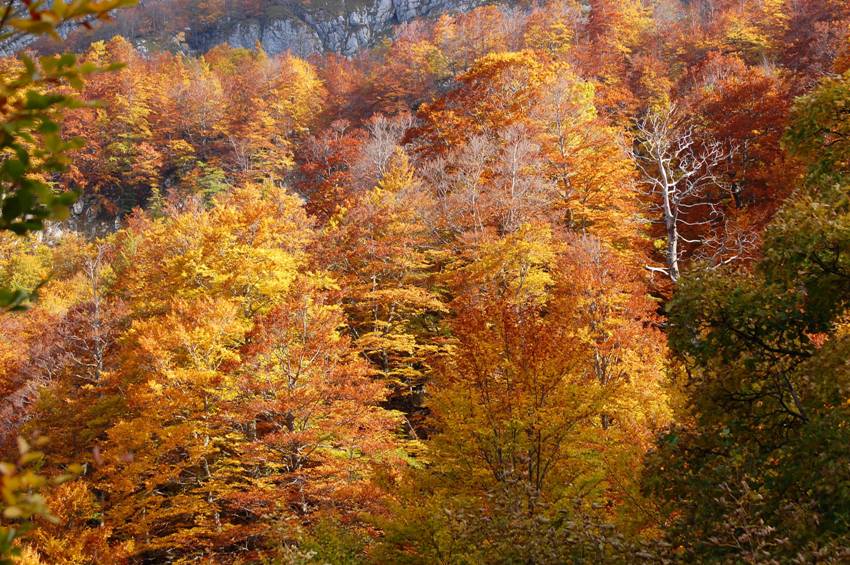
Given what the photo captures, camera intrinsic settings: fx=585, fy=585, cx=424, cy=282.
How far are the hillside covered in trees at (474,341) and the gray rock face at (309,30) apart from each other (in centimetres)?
5112

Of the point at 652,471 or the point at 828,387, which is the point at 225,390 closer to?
the point at 652,471

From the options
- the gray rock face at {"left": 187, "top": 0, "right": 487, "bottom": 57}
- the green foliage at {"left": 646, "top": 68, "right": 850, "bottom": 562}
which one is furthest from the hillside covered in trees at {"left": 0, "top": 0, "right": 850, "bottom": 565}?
the gray rock face at {"left": 187, "top": 0, "right": 487, "bottom": 57}

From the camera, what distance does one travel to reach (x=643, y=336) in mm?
13094

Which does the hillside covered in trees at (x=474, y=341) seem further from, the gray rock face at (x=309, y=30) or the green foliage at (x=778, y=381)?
the gray rock face at (x=309, y=30)

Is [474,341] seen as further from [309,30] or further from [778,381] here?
[309,30]

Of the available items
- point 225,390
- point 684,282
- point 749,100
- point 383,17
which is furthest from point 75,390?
point 383,17

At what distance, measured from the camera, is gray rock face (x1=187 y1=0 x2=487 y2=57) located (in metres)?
77.2

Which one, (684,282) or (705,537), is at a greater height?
(684,282)

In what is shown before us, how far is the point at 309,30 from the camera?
79.1 meters

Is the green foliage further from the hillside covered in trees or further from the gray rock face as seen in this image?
the gray rock face

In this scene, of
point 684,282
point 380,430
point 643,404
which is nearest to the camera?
point 684,282

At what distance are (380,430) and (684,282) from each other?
736 cm

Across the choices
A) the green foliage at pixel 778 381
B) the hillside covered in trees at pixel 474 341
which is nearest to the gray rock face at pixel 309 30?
the hillside covered in trees at pixel 474 341

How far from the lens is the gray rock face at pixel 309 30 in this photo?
7725cm
